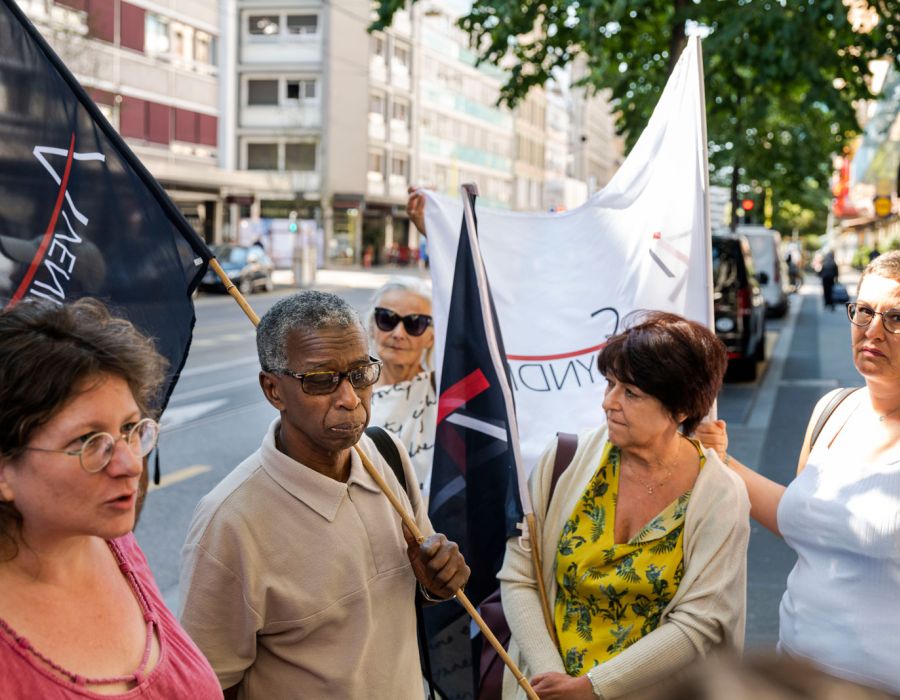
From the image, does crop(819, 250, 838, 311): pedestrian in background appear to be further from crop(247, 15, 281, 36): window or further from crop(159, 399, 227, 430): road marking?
crop(247, 15, 281, 36): window

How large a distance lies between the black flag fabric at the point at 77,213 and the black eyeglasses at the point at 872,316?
182cm

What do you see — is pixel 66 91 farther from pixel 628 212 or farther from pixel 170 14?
pixel 170 14

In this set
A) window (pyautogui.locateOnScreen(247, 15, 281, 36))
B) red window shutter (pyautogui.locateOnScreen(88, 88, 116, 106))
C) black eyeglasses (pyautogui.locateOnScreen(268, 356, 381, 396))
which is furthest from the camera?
window (pyautogui.locateOnScreen(247, 15, 281, 36))

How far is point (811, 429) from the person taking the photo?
3.41 m

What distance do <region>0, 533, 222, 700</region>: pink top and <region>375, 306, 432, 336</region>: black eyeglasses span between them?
9.00ft

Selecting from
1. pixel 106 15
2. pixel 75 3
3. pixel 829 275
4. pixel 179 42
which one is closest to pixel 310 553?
pixel 829 275

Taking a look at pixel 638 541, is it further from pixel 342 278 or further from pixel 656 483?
pixel 342 278

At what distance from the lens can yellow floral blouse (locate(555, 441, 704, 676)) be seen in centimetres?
303

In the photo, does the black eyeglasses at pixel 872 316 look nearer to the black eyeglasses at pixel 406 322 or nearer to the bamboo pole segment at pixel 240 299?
the bamboo pole segment at pixel 240 299

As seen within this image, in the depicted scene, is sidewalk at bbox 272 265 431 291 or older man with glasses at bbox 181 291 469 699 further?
sidewalk at bbox 272 265 431 291

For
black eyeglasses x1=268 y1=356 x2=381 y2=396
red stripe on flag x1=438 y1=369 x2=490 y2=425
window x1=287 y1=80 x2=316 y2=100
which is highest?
window x1=287 y1=80 x2=316 y2=100

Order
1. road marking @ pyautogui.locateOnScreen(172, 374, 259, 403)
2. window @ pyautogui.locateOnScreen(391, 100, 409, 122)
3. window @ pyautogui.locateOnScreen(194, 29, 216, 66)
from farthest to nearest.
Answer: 1. window @ pyautogui.locateOnScreen(391, 100, 409, 122)
2. window @ pyautogui.locateOnScreen(194, 29, 216, 66)
3. road marking @ pyautogui.locateOnScreen(172, 374, 259, 403)

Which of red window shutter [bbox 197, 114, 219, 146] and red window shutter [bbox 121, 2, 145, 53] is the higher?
red window shutter [bbox 121, 2, 145, 53]

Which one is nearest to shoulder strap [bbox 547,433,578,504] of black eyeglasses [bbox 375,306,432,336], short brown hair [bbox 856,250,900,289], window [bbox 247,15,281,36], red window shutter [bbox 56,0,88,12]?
short brown hair [bbox 856,250,900,289]
